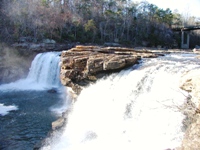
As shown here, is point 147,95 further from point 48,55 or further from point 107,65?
point 48,55

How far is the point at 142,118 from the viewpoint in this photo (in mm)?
7543

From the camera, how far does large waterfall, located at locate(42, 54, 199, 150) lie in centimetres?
661

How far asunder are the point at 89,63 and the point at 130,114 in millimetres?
3788

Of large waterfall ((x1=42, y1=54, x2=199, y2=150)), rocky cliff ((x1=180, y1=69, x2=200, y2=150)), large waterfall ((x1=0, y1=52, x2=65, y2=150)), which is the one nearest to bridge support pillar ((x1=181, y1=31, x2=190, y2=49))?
large waterfall ((x1=0, y1=52, x2=65, y2=150))

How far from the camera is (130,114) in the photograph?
26.6 feet

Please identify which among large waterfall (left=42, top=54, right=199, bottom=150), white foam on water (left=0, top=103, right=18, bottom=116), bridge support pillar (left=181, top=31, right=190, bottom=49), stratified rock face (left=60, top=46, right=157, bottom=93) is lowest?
white foam on water (left=0, top=103, right=18, bottom=116)

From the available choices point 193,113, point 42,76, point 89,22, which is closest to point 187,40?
point 89,22

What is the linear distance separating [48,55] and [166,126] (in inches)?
565

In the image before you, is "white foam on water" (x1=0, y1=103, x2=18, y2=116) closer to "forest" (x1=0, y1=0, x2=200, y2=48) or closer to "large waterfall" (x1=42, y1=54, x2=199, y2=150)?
"large waterfall" (x1=42, y1=54, x2=199, y2=150)

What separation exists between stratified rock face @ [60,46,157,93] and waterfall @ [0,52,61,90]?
541cm

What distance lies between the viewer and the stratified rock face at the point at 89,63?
10.2 metres

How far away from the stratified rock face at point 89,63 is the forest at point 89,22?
42.0ft

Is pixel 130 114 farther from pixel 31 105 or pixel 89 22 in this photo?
pixel 89 22

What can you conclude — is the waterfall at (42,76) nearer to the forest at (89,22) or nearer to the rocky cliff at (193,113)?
the forest at (89,22)
